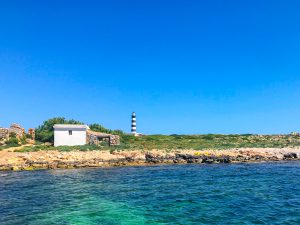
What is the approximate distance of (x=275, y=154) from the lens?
48.9m

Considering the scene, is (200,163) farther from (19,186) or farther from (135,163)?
(19,186)

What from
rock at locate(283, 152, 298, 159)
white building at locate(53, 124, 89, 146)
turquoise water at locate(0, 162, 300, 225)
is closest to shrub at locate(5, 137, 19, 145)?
white building at locate(53, 124, 89, 146)

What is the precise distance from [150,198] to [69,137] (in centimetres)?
3858

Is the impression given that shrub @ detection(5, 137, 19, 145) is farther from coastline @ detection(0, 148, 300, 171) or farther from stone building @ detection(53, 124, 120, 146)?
coastline @ detection(0, 148, 300, 171)

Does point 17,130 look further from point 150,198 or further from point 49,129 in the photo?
point 150,198

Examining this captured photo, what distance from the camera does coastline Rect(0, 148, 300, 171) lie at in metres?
39.2

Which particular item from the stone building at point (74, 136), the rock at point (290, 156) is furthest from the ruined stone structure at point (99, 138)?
the rock at point (290, 156)

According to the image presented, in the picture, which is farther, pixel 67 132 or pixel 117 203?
pixel 67 132

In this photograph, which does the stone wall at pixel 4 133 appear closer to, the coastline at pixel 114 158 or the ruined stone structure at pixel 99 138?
the coastline at pixel 114 158

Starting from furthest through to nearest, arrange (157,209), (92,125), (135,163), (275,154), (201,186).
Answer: (92,125), (275,154), (135,163), (201,186), (157,209)

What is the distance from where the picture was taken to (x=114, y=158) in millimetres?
42875

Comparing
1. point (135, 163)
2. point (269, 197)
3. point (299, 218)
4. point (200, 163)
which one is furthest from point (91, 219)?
point (200, 163)

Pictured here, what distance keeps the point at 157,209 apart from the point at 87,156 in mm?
26288

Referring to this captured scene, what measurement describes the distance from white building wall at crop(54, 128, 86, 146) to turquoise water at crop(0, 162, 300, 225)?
22.8 m
